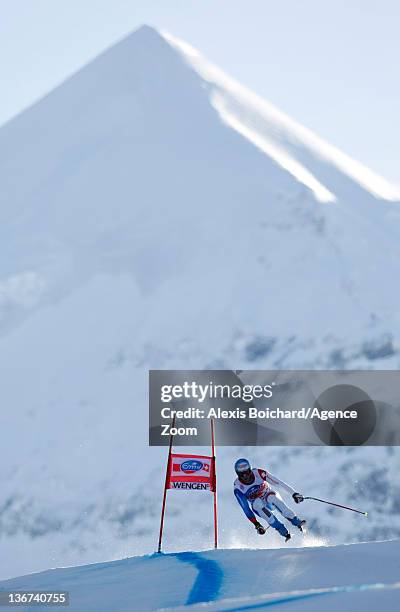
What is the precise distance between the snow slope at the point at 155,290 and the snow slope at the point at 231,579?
10739 mm

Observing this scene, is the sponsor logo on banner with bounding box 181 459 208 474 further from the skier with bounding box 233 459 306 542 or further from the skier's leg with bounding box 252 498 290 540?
the skier's leg with bounding box 252 498 290 540

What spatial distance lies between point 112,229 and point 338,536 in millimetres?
20724

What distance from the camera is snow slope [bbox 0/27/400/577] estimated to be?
26.7 metres

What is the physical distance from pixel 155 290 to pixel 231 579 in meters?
24.5

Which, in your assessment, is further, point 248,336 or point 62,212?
point 62,212

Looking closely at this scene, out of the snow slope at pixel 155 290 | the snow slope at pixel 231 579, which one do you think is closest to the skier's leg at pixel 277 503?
the snow slope at pixel 231 579

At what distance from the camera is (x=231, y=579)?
12.1m

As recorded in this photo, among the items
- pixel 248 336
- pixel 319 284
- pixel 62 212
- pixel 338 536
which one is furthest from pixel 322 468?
pixel 62 212

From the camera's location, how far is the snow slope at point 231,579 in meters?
9.42

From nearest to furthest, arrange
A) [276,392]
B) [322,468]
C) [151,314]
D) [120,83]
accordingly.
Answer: [322,468] < [276,392] < [151,314] < [120,83]

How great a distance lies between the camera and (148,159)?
1801 inches

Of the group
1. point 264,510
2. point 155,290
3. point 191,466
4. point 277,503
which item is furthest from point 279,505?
point 155,290

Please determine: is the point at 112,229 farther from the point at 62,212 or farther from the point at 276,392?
the point at 276,392

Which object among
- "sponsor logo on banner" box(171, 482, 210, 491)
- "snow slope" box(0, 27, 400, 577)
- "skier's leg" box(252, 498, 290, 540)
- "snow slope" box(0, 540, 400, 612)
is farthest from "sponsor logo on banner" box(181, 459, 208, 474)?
"snow slope" box(0, 27, 400, 577)
